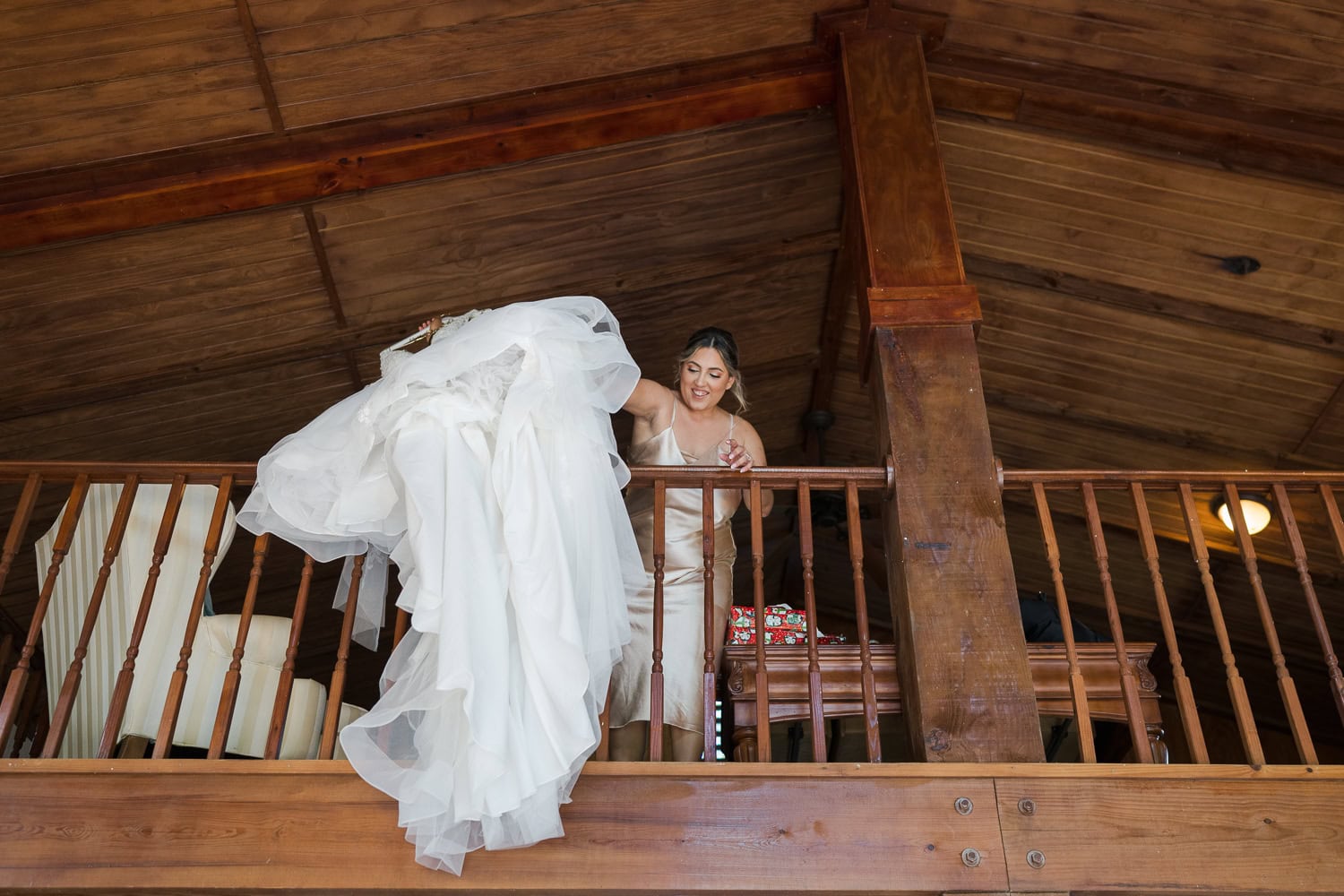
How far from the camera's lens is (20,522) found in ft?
12.1

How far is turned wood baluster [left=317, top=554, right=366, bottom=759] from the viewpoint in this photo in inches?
134

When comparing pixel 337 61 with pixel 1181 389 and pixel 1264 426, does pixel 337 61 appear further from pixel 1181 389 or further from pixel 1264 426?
pixel 1264 426

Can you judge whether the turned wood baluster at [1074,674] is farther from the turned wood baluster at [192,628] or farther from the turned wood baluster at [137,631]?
the turned wood baluster at [137,631]

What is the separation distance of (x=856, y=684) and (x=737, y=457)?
2.70ft

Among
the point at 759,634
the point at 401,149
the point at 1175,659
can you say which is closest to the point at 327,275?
the point at 401,149

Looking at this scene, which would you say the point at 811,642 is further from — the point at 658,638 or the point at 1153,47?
the point at 1153,47

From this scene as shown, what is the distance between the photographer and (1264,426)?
19.1 feet

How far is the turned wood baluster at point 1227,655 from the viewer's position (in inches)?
133

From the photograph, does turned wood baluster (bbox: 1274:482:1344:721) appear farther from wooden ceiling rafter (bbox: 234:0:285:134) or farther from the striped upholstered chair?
wooden ceiling rafter (bbox: 234:0:285:134)

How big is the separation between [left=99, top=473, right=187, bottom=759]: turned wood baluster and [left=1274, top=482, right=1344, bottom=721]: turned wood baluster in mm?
3319

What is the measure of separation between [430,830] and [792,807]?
0.95m

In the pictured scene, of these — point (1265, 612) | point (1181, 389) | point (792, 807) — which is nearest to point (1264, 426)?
point (1181, 389)

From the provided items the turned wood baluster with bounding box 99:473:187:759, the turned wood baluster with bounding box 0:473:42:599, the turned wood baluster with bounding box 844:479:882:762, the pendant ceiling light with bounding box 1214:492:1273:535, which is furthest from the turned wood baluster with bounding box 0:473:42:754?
the pendant ceiling light with bounding box 1214:492:1273:535

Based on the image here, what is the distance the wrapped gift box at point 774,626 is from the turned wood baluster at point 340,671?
125 cm
